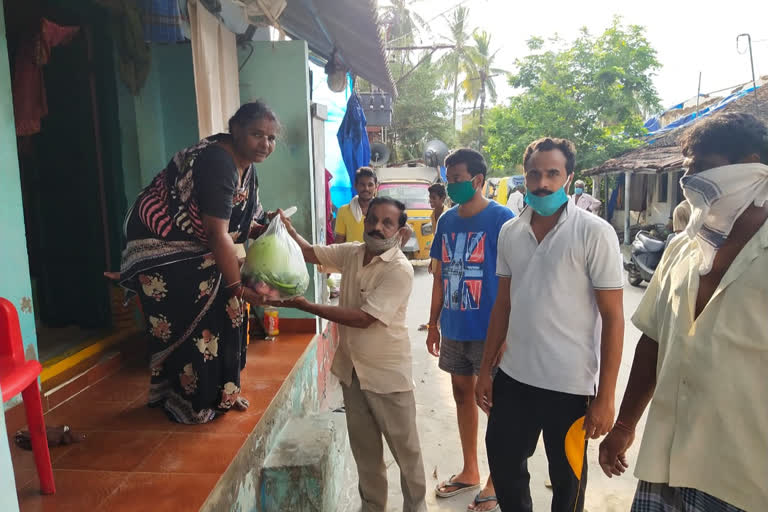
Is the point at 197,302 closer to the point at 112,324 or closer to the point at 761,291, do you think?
the point at 112,324

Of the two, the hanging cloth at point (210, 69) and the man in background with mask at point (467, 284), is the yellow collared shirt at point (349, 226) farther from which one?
the man in background with mask at point (467, 284)

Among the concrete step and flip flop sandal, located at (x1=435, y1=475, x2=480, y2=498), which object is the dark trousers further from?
the concrete step

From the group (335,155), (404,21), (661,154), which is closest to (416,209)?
(335,155)

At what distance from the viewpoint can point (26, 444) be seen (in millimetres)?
2205

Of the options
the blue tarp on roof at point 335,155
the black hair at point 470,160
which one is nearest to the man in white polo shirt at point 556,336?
the black hair at point 470,160

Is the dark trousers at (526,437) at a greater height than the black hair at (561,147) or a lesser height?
lesser

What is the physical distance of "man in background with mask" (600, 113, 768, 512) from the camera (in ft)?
4.09

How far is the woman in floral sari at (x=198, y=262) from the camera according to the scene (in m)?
2.10

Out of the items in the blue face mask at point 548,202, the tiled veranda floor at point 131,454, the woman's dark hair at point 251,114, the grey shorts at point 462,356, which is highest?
the woman's dark hair at point 251,114

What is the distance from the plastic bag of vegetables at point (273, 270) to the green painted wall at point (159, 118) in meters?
2.06

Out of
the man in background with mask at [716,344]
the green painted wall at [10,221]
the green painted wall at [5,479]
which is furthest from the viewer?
the green painted wall at [10,221]

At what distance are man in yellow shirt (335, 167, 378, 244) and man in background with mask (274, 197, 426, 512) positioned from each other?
2.39 meters

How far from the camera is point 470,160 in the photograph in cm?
296

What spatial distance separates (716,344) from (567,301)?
0.77 meters
